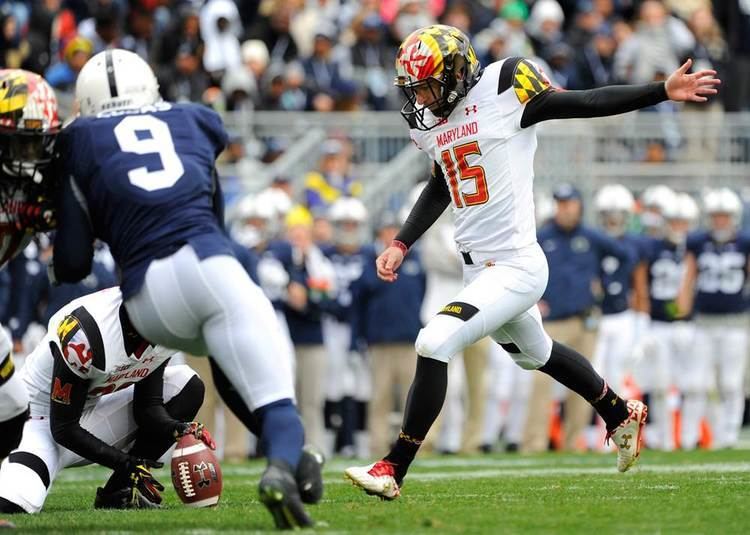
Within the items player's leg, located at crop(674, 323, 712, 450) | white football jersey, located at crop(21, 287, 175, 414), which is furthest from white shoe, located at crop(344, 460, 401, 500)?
player's leg, located at crop(674, 323, 712, 450)

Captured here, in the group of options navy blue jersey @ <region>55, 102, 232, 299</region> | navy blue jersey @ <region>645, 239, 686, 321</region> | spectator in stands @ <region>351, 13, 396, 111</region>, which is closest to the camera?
navy blue jersey @ <region>55, 102, 232, 299</region>

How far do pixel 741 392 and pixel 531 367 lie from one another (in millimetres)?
6483

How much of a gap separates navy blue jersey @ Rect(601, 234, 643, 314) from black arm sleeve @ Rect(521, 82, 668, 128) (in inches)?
248

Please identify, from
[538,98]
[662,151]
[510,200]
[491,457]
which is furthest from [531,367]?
[662,151]

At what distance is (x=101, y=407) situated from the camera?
679cm

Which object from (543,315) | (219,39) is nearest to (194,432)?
(543,315)

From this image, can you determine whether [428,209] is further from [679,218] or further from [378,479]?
[679,218]

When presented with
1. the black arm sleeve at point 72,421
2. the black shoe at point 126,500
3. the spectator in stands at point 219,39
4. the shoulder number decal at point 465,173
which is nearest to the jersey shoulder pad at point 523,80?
the shoulder number decal at point 465,173

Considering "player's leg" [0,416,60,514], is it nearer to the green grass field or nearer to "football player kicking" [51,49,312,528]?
the green grass field

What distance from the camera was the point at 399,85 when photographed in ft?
21.6

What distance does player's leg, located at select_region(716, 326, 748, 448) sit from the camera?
42.0ft

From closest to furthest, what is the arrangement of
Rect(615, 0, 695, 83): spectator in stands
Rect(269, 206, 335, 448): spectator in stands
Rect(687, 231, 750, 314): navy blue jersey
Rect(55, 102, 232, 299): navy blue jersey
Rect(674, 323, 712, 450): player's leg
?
Rect(55, 102, 232, 299): navy blue jersey
Rect(269, 206, 335, 448): spectator in stands
Rect(687, 231, 750, 314): navy blue jersey
Rect(674, 323, 712, 450): player's leg
Rect(615, 0, 695, 83): spectator in stands

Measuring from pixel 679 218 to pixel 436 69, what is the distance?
23.8 ft

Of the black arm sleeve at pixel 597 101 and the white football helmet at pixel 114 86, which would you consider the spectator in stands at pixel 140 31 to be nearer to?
the black arm sleeve at pixel 597 101
